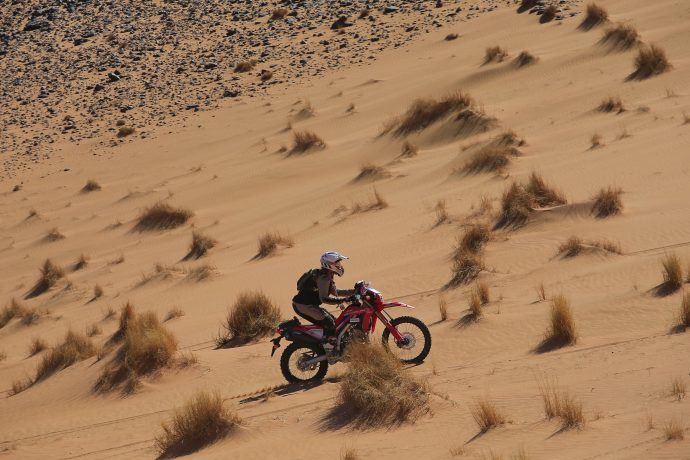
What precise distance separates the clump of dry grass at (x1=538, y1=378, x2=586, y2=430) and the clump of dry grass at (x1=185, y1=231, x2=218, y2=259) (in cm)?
1141

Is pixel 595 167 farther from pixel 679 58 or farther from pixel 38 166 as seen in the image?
pixel 38 166

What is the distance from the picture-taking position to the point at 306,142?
25078 millimetres

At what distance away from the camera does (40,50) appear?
36094 mm

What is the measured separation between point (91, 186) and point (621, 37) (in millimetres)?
13306

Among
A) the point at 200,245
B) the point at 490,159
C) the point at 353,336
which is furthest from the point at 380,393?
the point at 200,245

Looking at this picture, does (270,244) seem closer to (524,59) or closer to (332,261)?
(332,261)

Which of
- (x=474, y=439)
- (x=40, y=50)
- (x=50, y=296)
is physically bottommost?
(x=50, y=296)

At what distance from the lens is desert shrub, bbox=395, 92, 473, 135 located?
77.3 ft

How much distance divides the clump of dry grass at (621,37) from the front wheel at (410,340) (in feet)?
48.8

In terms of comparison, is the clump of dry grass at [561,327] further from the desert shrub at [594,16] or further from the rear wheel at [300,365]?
the desert shrub at [594,16]

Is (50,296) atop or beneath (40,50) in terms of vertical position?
beneath

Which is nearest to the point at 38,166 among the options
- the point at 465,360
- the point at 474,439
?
the point at 465,360

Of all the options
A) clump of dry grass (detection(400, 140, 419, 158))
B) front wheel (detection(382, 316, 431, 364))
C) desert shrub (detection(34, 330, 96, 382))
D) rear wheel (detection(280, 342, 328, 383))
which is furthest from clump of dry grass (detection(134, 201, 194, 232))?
front wheel (detection(382, 316, 431, 364))

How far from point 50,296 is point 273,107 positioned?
1097 centimetres
